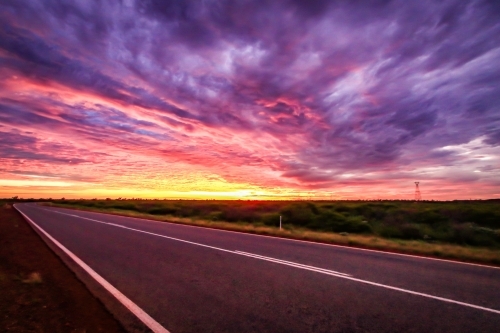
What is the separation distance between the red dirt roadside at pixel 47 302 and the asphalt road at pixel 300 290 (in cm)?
66

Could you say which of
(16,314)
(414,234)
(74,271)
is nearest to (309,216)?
(414,234)

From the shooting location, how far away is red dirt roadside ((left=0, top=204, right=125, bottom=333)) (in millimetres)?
4484

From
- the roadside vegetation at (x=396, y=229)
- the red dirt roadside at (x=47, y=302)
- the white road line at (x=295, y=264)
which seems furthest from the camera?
the roadside vegetation at (x=396, y=229)

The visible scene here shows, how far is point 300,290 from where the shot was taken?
19.7 feet

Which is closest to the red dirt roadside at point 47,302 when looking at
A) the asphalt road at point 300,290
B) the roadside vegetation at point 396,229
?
the asphalt road at point 300,290

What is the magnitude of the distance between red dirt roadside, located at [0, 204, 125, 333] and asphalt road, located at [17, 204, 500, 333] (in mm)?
660

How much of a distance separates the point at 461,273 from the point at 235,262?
597 centimetres

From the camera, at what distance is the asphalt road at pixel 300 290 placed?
14.8 ft

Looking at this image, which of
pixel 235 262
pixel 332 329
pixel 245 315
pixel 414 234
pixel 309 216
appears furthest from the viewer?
pixel 309 216

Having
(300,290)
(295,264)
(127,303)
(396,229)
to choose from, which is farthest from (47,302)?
(396,229)

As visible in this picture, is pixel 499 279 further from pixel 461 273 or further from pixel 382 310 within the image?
pixel 382 310

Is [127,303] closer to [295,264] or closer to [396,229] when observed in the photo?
[295,264]

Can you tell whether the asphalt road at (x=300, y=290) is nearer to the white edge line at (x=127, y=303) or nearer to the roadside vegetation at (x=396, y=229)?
the white edge line at (x=127, y=303)

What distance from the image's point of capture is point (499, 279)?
7383 mm
